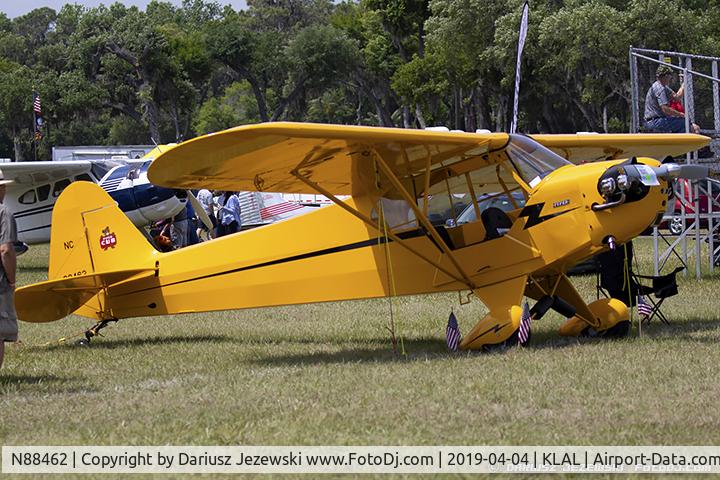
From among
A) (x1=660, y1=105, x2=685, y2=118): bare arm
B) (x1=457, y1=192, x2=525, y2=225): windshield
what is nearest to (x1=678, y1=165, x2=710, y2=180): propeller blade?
(x1=457, y1=192, x2=525, y2=225): windshield

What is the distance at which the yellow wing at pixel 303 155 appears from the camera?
28.8 ft

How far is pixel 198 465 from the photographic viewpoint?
5887 mm

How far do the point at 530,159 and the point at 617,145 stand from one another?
2478 millimetres

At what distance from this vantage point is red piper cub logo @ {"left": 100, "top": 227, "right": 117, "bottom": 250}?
11.9 meters

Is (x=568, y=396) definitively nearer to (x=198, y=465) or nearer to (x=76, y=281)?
(x=198, y=465)

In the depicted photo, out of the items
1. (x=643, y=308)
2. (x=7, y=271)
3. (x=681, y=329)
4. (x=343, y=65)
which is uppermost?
(x=343, y=65)

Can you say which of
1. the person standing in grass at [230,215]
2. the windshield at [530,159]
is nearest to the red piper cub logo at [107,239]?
the windshield at [530,159]

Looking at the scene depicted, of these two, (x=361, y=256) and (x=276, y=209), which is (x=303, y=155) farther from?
(x=276, y=209)

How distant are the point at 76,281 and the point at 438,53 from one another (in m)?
46.5

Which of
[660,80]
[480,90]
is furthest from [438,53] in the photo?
[660,80]

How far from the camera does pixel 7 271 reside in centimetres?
825

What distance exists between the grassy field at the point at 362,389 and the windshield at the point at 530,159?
5.68ft

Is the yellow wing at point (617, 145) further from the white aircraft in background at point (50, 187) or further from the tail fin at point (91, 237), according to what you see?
the white aircraft in background at point (50, 187)

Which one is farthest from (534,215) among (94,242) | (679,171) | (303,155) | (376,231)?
(94,242)
